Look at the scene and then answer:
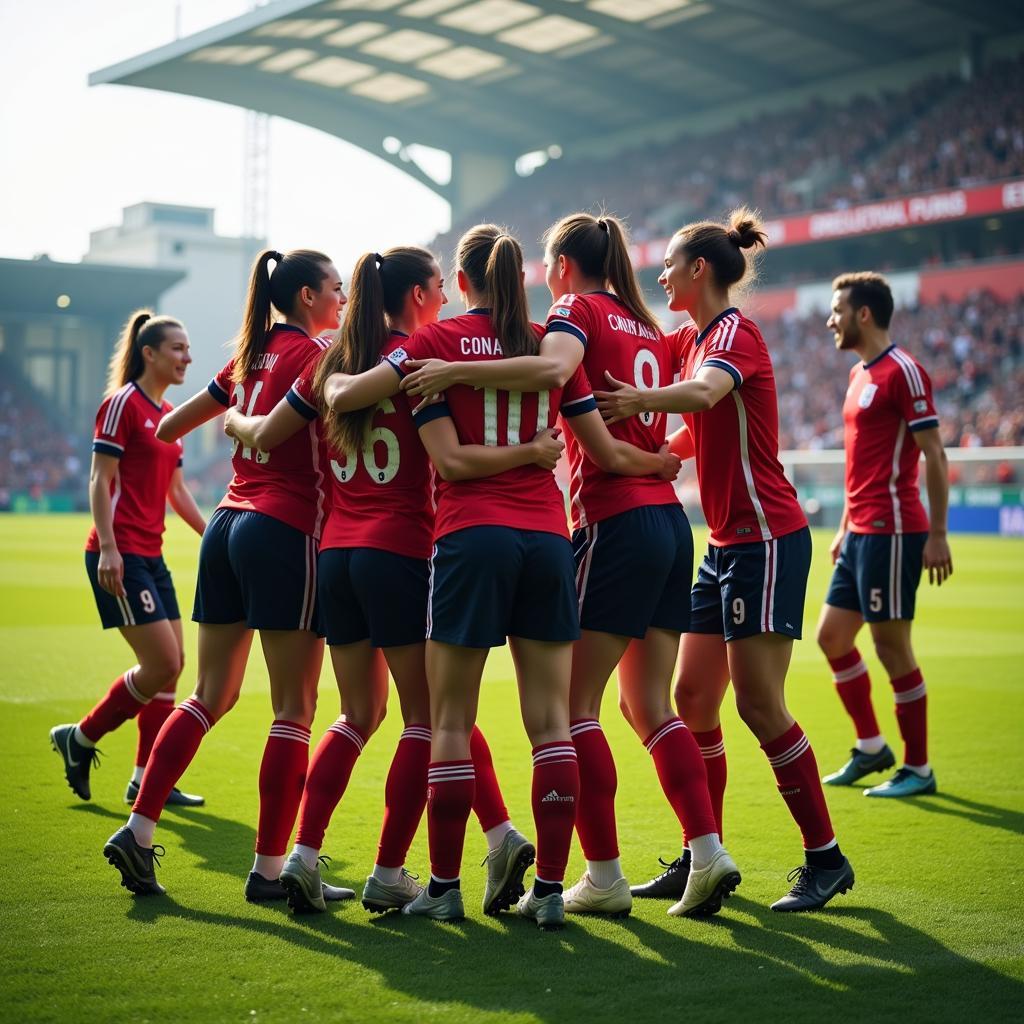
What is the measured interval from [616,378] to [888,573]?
103 inches

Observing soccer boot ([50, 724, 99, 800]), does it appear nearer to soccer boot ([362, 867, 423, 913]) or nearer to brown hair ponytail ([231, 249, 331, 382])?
soccer boot ([362, 867, 423, 913])

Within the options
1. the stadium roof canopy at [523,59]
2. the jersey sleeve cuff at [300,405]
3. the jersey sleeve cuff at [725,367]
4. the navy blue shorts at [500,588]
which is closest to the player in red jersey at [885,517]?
the jersey sleeve cuff at [725,367]

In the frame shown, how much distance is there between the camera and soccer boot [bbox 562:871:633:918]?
436 centimetres

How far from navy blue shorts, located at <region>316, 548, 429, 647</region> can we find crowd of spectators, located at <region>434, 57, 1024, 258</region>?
108 ft

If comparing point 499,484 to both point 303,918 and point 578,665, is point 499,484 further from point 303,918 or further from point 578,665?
point 303,918

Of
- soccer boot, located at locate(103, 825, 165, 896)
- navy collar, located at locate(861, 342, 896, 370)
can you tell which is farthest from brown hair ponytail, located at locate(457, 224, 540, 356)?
navy collar, located at locate(861, 342, 896, 370)

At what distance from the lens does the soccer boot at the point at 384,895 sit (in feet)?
14.3

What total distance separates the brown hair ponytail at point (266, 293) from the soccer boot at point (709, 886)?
91.4 inches

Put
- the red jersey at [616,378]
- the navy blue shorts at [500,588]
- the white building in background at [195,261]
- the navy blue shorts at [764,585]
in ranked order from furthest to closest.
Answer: the white building in background at [195,261]
the navy blue shorts at [764,585]
the red jersey at [616,378]
the navy blue shorts at [500,588]

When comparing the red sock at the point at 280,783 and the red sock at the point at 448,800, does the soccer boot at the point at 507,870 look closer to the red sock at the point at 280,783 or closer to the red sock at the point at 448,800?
the red sock at the point at 448,800

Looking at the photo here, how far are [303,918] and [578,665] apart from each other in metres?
1.22

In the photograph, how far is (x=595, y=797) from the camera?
4355 millimetres

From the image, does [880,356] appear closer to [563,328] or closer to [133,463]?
[563,328]

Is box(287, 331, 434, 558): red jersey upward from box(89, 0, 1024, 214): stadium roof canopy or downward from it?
downward
